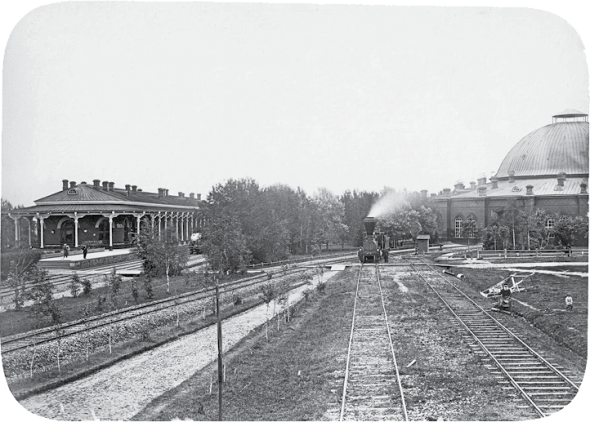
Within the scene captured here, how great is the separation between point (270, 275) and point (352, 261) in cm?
249

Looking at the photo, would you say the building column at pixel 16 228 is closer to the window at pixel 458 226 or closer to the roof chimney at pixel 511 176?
the roof chimney at pixel 511 176

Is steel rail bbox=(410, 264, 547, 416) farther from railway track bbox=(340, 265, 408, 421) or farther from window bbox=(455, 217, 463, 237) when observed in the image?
window bbox=(455, 217, 463, 237)

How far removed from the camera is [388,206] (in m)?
9.73

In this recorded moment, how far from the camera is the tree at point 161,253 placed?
22.7 feet

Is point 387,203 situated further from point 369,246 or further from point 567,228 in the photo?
point 567,228

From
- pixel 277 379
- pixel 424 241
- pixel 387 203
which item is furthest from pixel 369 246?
pixel 277 379


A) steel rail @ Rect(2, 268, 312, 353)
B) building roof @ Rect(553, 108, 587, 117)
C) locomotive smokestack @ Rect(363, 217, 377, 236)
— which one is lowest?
steel rail @ Rect(2, 268, 312, 353)

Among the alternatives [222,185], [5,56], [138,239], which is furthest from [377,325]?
[5,56]

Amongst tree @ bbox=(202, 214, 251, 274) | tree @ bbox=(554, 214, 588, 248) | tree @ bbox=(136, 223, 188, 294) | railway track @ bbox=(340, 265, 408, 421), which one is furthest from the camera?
tree @ bbox=(136, 223, 188, 294)

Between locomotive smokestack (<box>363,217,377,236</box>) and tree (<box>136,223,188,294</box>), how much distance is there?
152 inches

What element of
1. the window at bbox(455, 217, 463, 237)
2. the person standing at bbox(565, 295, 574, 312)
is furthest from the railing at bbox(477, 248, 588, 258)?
the window at bbox(455, 217, 463, 237)

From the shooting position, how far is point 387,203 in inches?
364

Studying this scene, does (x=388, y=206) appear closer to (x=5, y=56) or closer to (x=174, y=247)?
(x=174, y=247)

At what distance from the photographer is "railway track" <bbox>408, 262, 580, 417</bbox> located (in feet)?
17.0
